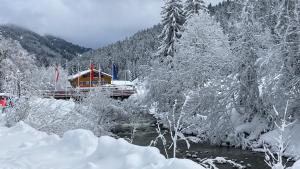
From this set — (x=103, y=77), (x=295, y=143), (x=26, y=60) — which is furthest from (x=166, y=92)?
(x=103, y=77)

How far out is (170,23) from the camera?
40500 millimetres

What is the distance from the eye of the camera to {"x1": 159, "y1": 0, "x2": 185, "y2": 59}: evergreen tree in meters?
40.2

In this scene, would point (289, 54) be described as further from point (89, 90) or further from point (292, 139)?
point (89, 90)

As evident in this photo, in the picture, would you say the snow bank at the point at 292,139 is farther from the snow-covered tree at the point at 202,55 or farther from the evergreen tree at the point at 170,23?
the evergreen tree at the point at 170,23

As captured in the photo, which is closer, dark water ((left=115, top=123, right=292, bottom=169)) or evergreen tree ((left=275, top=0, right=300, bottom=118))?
dark water ((left=115, top=123, right=292, bottom=169))

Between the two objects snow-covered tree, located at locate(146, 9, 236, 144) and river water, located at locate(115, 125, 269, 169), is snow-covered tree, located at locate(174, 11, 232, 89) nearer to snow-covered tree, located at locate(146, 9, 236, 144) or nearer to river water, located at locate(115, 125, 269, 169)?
snow-covered tree, located at locate(146, 9, 236, 144)

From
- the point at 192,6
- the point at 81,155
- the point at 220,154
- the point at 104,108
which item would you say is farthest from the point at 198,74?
the point at 81,155

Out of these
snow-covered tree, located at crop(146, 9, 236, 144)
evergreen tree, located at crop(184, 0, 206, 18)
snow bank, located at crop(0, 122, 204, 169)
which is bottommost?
snow bank, located at crop(0, 122, 204, 169)

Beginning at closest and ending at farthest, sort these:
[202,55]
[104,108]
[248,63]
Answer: [248,63]
[202,55]
[104,108]

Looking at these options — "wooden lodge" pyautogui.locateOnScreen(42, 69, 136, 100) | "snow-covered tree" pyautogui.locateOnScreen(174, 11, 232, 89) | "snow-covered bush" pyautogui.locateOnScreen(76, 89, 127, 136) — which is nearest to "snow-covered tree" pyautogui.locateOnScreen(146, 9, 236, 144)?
"snow-covered tree" pyautogui.locateOnScreen(174, 11, 232, 89)

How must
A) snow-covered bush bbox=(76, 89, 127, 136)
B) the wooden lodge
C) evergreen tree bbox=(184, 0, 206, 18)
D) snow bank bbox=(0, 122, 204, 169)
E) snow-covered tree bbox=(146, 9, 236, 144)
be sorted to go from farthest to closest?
evergreen tree bbox=(184, 0, 206, 18) < the wooden lodge < snow-covered bush bbox=(76, 89, 127, 136) < snow-covered tree bbox=(146, 9, 236, 144) < snow bank bbox=(0, 122, 204, 169)

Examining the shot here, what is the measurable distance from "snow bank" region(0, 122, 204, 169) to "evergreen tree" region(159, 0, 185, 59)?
3057 centimetres

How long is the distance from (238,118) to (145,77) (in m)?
12.6

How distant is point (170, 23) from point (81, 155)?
3357cm
